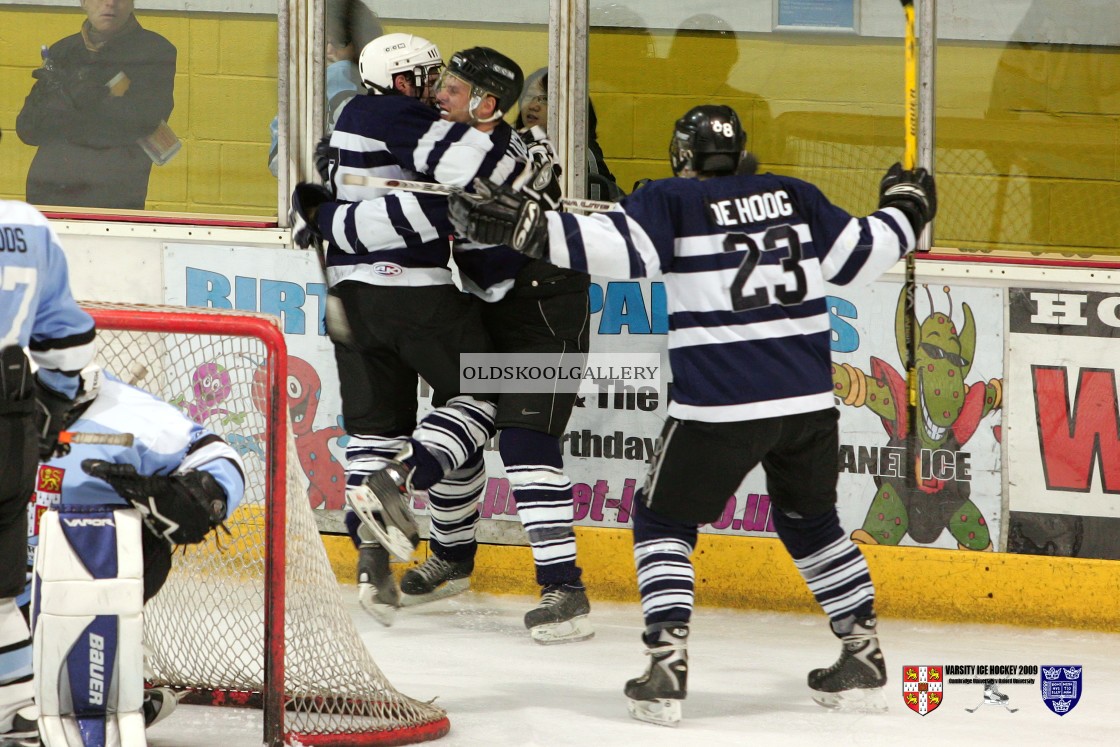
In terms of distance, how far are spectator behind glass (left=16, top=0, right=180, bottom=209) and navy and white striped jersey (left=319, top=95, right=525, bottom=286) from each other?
91cm

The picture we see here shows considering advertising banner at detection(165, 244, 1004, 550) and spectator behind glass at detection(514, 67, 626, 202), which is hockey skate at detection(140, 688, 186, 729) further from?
spectator behind glass at detection(514, 67, 626, 202)

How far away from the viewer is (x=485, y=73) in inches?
151

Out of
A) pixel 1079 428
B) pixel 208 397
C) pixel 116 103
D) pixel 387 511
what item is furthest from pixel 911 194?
pixel 116 103

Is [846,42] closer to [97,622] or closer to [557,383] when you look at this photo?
[557,383]

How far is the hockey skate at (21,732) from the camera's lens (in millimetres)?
2664

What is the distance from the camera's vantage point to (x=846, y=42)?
417 centimetres

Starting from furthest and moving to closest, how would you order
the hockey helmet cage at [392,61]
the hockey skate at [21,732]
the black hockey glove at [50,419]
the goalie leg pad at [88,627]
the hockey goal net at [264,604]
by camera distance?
the hockey helmet cage at [392,61] → the hockey goal net at [264,604] → the hockey skate at [21,732] → the black hockey glove at [50,419] → the goalie leg pad at [88,627]

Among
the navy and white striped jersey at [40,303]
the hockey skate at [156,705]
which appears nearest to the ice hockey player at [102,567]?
the navy and white striped jersey at [40,303]

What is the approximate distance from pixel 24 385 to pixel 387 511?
4.14ft

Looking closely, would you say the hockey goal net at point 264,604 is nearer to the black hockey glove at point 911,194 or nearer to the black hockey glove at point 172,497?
the black hockey glove at point 172,497

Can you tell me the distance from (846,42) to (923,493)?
4.28ft

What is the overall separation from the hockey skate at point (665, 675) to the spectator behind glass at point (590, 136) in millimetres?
1620

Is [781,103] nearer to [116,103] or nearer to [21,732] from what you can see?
[116,103]

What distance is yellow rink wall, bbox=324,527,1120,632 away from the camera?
→ 3.93 m
